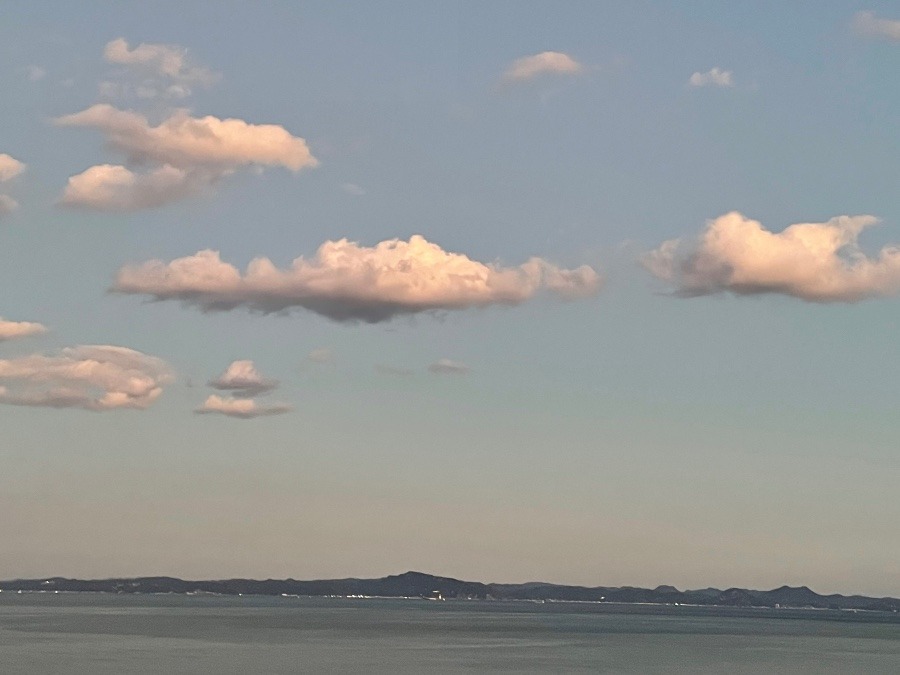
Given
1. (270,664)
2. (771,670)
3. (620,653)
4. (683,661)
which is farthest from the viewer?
(620,653)

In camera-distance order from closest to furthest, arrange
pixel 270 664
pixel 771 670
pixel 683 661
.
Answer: pixel 270 664, pixel 771 670, pixel 683 661

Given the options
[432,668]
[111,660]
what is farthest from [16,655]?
[432,668]

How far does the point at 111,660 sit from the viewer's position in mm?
141500

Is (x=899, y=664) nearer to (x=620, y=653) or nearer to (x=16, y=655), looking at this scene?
(x=620, y=653)

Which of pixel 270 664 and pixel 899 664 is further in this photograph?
pixel 899 664

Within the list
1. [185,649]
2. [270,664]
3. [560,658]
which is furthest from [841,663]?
[185,649]

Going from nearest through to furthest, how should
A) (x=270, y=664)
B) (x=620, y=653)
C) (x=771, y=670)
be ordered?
(x=270, y=664) → (x=771, y=670) → (x=620, y=653)

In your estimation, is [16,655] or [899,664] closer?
[16,655]

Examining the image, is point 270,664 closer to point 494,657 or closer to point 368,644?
point 494,657

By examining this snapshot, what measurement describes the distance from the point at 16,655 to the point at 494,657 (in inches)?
2347

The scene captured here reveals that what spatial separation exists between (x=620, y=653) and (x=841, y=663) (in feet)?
105

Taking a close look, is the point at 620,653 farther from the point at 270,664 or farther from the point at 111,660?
the point at 111,660

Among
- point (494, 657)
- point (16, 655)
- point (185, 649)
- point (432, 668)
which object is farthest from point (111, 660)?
point (494, 657)

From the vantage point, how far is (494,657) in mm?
162875
